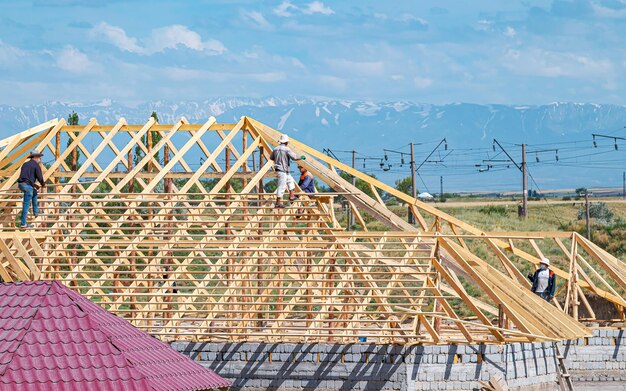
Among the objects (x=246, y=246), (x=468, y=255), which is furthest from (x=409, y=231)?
(x=246, y=246)

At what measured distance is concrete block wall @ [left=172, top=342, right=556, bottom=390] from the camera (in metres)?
25.8

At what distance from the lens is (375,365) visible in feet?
85.7

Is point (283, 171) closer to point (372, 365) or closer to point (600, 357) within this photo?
point (372, 365)

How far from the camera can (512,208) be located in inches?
3108

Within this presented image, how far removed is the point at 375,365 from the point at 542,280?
591 cm

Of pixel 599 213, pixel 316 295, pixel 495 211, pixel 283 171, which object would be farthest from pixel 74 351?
pixel 599 213

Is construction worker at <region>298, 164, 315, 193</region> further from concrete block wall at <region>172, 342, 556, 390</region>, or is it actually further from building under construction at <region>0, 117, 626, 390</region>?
concrete block wall at <region>172, 342, 556, 390</region>

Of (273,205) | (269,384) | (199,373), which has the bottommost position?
(269,384)

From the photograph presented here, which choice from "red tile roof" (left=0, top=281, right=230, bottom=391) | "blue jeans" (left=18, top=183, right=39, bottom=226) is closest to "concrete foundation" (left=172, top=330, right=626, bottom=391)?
"blue jeans" (left=18, top=183, right=39, bottom=226)

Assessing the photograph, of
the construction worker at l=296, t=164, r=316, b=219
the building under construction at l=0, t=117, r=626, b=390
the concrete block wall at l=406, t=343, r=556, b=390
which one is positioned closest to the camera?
the concrete block wall at l=406, t=343, r=556, b=390

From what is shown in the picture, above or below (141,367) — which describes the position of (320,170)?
above

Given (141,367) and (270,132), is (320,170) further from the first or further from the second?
(141,367)

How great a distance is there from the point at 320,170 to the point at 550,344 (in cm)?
630

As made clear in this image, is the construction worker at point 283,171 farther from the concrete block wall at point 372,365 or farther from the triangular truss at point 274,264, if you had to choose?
the concrete block wall at point 372,365
